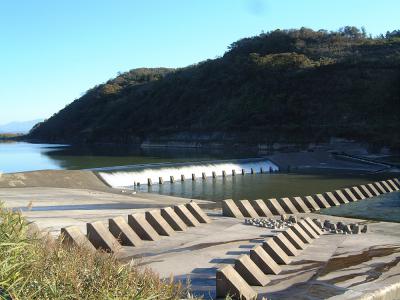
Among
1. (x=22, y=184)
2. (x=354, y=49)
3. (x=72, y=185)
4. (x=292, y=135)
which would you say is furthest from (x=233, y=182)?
(x=354, y=49)

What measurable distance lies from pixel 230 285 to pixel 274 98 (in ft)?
232

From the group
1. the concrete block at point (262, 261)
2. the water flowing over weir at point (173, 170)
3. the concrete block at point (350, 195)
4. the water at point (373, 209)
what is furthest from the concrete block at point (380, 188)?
the concrete block at point (262, 261)

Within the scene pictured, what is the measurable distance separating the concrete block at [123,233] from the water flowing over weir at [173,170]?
19.3 meters

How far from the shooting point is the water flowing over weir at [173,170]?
32.2 metres

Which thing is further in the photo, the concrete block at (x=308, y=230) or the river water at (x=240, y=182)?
the river water at (x=240, y=182)

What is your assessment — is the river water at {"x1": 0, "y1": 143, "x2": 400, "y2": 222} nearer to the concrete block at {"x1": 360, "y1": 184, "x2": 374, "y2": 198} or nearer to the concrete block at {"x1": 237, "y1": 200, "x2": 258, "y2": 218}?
the concrete block at {"x1": 360, "y1": 184, "x2": 374, "y2": 198}

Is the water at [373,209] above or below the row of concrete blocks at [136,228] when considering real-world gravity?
below

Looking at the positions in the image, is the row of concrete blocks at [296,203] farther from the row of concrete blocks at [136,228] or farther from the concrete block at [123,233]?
the concrete block at [123,233]

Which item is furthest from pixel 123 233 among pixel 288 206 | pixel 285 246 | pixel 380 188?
pixel 380 188

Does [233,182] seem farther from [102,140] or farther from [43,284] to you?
[102,140]

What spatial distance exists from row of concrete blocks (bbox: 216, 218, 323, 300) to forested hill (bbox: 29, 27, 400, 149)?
42599 mm

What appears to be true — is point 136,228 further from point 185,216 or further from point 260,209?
point 260,209

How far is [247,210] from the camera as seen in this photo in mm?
16516

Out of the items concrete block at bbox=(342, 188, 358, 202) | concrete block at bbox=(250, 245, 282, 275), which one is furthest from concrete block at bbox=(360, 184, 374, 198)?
concrete block at bbox=(250, 245, 282, 275)
